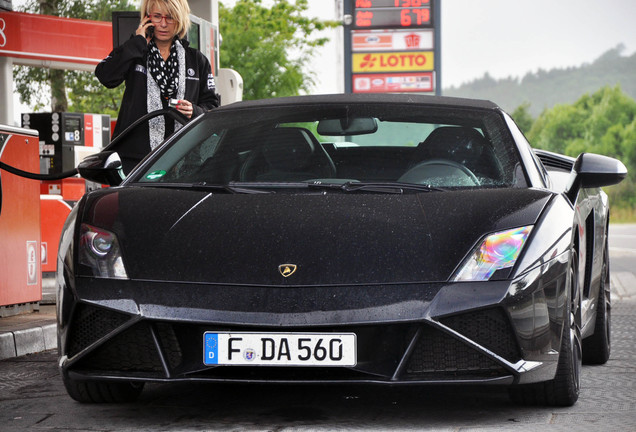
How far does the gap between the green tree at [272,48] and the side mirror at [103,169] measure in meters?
37.4

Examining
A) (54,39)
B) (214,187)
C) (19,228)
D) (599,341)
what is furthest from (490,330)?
(54,39)

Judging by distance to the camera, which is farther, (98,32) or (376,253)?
(98,32)

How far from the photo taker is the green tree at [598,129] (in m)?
85.4

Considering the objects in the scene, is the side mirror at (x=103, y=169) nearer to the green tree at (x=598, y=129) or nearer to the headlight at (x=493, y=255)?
the headlight at (x=493, y=255)

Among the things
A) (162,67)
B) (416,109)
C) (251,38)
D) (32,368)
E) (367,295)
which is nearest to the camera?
(367,295)

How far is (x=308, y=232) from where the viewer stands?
3910mm

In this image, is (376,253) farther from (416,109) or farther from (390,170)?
(416,109)

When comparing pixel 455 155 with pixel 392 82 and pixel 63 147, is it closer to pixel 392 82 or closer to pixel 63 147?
pixel 63 147

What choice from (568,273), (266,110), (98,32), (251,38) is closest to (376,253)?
(568,273)

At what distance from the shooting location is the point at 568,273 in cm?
404

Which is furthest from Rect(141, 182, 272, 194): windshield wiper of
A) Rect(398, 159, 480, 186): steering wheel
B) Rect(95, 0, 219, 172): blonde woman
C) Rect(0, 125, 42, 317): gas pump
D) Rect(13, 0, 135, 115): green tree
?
Rect(13, 0, 135, 115): green tree

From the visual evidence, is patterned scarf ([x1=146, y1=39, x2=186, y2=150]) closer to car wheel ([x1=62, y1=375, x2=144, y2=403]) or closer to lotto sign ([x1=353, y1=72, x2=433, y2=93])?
car wheel ([x1=62, y1=375, x2=144, y2=403])

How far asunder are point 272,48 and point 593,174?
38596mm

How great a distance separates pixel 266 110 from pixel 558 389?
1.85 metres
